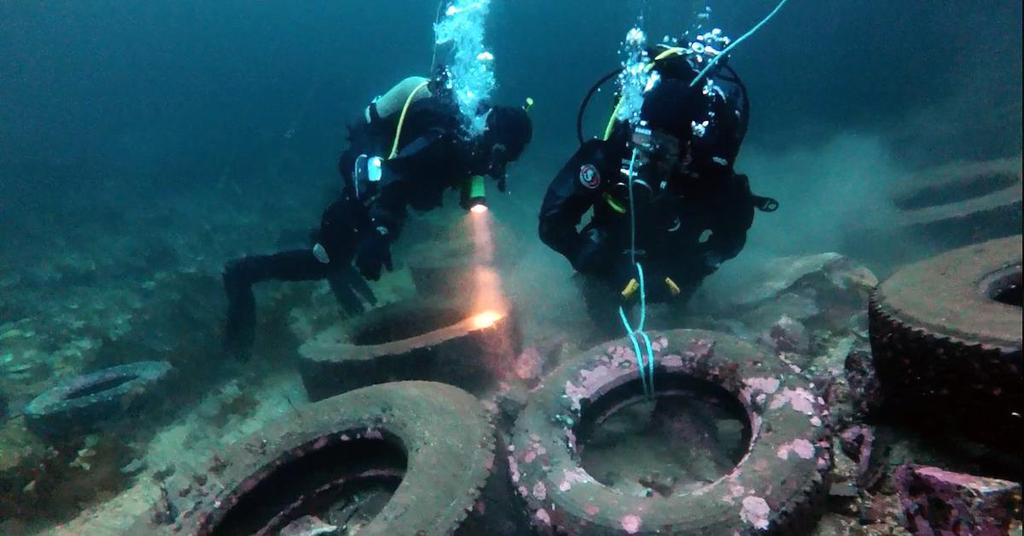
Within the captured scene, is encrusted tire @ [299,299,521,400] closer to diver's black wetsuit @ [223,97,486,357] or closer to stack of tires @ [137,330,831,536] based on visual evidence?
stack of tires @ [137,330,831,536]

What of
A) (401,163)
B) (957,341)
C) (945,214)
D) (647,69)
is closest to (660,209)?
(647,69)

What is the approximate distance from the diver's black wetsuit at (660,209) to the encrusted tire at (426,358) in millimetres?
1176

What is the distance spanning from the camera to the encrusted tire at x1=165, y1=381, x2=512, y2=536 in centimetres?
358

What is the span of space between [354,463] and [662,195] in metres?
3.72

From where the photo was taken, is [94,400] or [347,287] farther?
[347,287]

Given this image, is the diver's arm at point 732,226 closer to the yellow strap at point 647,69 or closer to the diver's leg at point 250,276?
the yellow strap at point 647,69

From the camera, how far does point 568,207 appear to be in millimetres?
5758

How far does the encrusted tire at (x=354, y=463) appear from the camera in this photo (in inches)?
141

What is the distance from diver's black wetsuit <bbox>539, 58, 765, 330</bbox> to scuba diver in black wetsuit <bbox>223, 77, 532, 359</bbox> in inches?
36.8

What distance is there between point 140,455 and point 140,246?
12776 mm

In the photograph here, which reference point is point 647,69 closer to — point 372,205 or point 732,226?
point 732,226

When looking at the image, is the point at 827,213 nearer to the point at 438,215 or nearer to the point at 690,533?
the point at 438,215

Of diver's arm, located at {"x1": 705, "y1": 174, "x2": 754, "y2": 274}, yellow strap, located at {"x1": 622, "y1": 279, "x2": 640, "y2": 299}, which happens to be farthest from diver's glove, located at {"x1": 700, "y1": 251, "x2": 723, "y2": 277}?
yellow strap, located at {"x1": 622, "y1": 279, "x2": 640, "y2": 299}

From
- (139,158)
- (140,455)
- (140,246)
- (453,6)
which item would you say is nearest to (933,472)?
(140,455)
